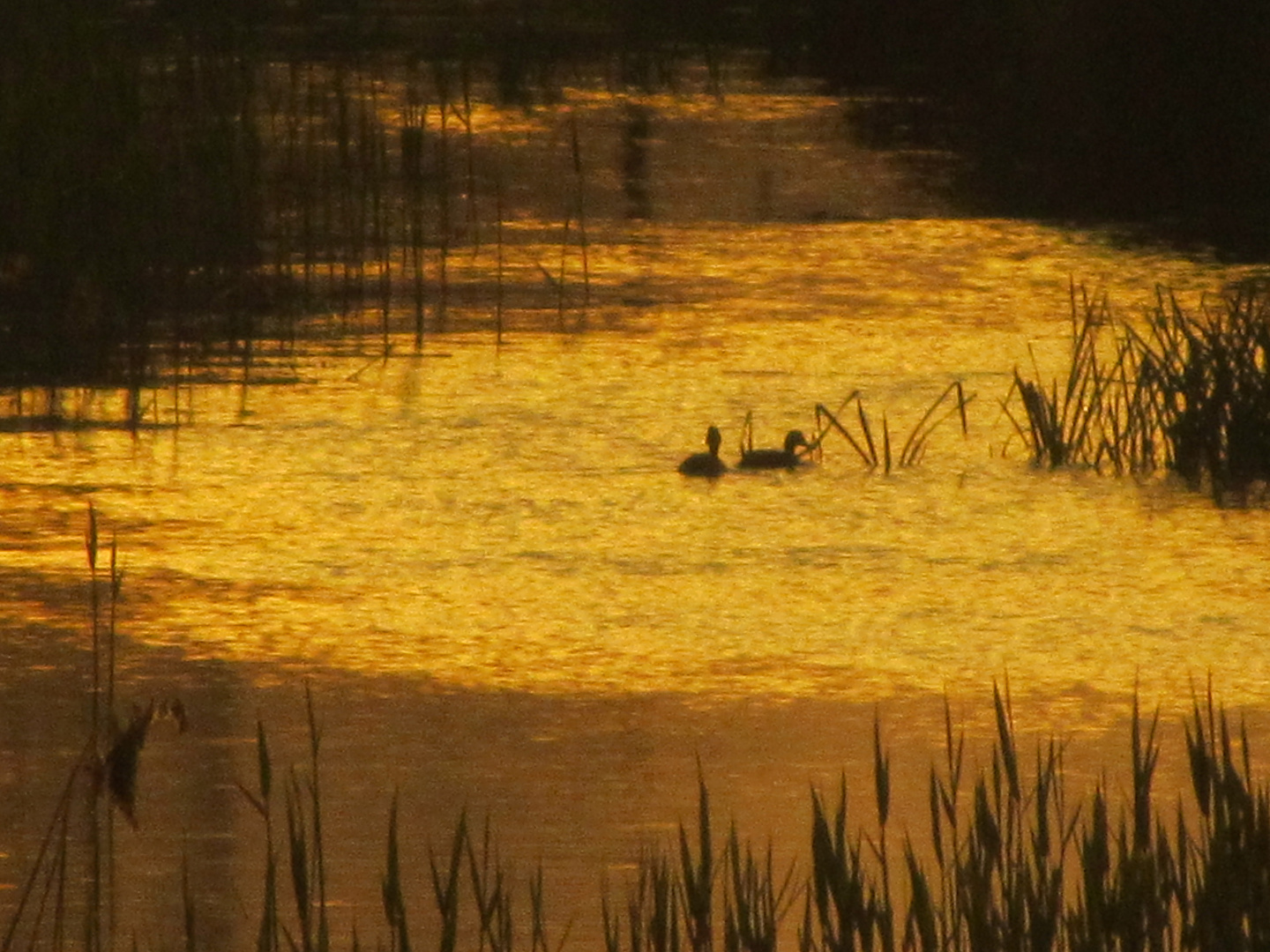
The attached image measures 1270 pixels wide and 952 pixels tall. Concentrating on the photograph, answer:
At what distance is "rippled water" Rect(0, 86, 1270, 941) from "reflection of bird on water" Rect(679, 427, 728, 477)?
0.15 feet

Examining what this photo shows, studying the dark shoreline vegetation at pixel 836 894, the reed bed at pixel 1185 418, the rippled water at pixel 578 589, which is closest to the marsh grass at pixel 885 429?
the rippled water at pixel 578 589

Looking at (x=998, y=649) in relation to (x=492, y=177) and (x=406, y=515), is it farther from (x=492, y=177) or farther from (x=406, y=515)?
(x=492, y=177)

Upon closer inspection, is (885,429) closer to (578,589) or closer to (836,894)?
(578,589)

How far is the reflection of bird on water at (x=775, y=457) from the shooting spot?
6.21 m

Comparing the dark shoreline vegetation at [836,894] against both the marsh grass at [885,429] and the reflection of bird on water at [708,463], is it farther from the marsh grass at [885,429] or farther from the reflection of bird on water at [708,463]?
the marsh grass at [885,429]

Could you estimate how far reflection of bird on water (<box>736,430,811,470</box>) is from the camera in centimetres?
621

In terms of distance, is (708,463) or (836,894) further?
(708,463)

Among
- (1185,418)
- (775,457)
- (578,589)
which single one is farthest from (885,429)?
(578,589)

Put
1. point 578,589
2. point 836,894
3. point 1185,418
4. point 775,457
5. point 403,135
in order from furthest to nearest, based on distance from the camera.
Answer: point 403,135 < point 775,457 < point 1185,418 < point 578,589 < point 836,894

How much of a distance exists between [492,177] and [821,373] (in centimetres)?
403

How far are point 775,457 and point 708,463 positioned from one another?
5.8 inches

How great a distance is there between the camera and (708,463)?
6164 millimetres

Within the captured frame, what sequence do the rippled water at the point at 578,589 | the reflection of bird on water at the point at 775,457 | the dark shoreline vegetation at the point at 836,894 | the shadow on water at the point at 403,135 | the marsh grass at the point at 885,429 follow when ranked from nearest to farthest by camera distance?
the dark shoreline vegetation at the point at 836,894, the rippled water at the point at 578,589, the reflection of bird on water at the point at 775,457, the marsh grass at the point at 885,429, the shadow on water at the point at 403,135

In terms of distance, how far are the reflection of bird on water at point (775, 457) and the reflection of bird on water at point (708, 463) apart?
0.17 feet
